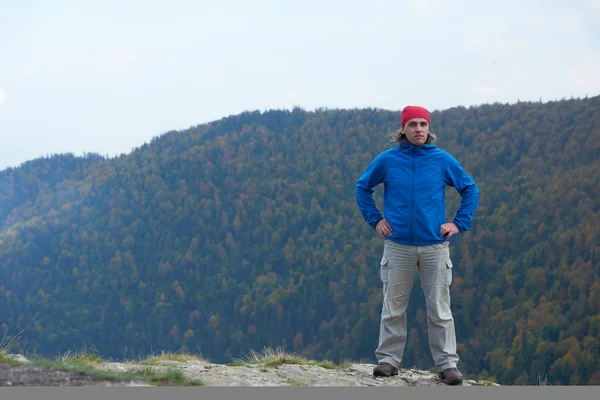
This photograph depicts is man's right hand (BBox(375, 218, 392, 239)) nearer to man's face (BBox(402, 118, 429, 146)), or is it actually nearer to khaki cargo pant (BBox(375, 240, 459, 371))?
khaki cargo pant (BBox(375, 240, 459, 371))

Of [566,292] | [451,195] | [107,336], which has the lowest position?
[107,336]

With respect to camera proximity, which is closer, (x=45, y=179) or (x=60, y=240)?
(x=60, y=240)

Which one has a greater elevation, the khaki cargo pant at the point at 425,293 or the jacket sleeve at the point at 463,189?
the jacket sleeve at the point at 463,189

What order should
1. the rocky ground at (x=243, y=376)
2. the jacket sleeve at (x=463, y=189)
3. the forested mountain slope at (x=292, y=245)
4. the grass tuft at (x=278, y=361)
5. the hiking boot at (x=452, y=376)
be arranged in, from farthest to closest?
the forested mountain slope at (x=292, y=245)
the grass tuft at (x=278, y=361)
the jacket sleeve at (x=463, y=189)
the hiking boot at (x=452, y=376)
the rocky ground at (x=243, y=376)

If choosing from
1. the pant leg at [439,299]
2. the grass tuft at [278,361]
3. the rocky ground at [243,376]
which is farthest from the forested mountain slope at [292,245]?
the pant leg at [439,299]

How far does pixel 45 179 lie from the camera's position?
168125 millimetres

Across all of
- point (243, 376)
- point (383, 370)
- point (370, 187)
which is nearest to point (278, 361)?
point (243, 376)

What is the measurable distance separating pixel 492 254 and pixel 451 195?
14.2m

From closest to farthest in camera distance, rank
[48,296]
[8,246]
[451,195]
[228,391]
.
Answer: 1. [228,391]
2. [451,195]
3. [48,296]
4. [8,246]

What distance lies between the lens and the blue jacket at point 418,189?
512cm

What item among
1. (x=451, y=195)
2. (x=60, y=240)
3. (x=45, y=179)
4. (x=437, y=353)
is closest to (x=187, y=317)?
(x=60, y=240)

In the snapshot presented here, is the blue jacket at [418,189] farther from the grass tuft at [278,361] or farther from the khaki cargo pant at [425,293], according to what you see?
the grass tuft at [278,361]

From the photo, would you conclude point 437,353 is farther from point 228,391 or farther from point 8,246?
point 8,246

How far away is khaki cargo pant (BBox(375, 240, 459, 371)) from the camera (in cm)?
513
